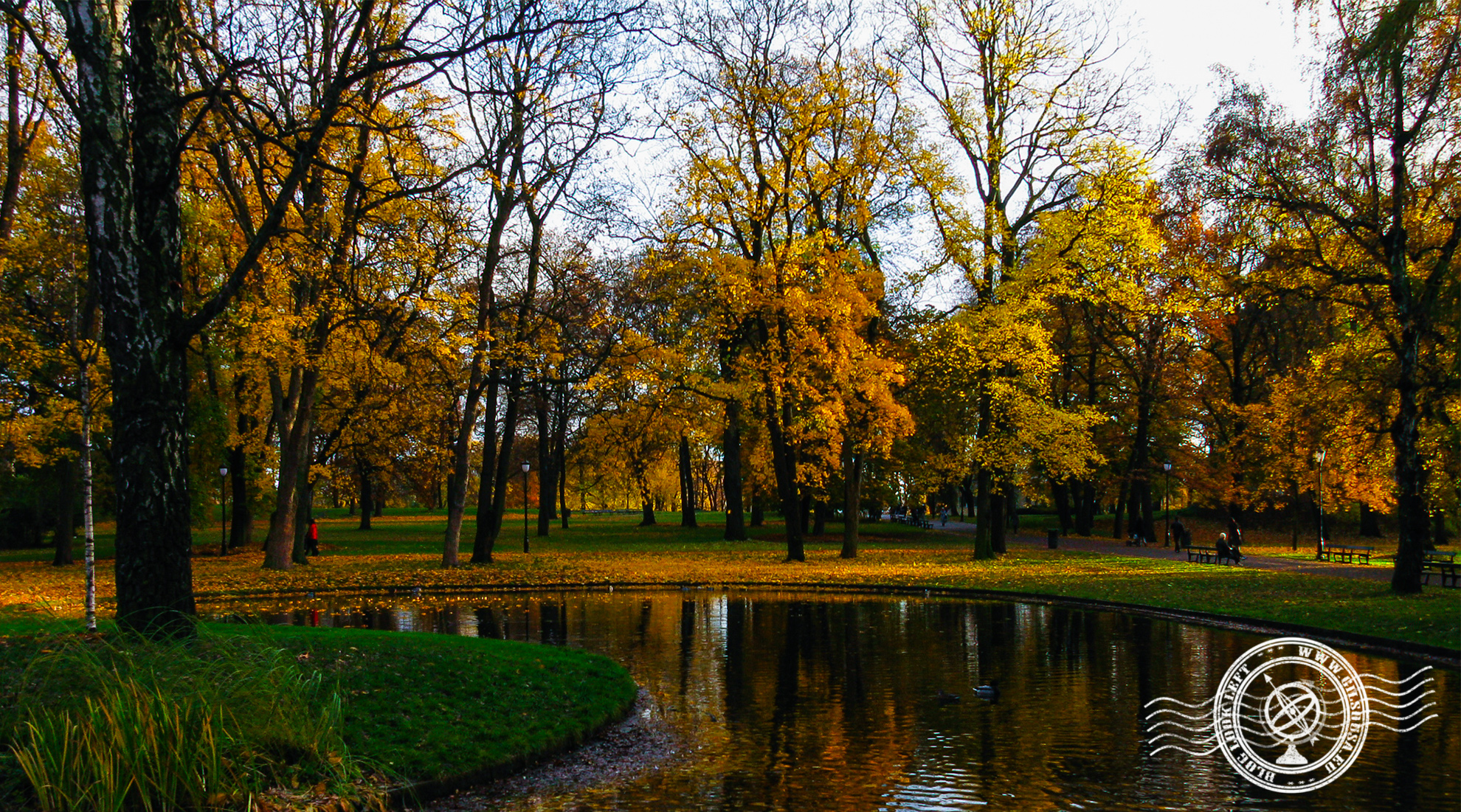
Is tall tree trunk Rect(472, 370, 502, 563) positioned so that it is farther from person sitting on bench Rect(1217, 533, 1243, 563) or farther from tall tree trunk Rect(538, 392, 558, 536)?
person sitting on bench Rect(1217, 533, 1243, 563)

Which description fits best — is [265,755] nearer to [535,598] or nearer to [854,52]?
[535,598]

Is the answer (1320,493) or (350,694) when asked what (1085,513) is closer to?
(1320,493)

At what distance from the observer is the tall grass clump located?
5.75 meters

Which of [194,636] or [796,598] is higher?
[194,636]

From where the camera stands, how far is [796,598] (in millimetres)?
22469

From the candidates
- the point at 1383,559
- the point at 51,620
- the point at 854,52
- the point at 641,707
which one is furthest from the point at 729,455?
the point at 51,620

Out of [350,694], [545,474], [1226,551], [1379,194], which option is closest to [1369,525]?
[1226,551]

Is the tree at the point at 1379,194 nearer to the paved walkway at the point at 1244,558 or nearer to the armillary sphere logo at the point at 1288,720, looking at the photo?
the paved walkway at the point at 1244,558

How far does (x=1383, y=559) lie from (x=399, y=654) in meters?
36.6

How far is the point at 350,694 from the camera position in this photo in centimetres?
869

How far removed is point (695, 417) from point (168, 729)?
2988 cm

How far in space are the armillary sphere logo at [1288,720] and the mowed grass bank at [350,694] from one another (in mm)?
6118

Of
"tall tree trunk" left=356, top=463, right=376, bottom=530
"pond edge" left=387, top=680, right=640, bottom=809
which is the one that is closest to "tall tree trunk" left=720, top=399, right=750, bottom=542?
"tall tree trunk" left=356, top=463, right=376, bottom=530

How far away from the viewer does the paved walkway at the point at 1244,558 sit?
27.5 meters
